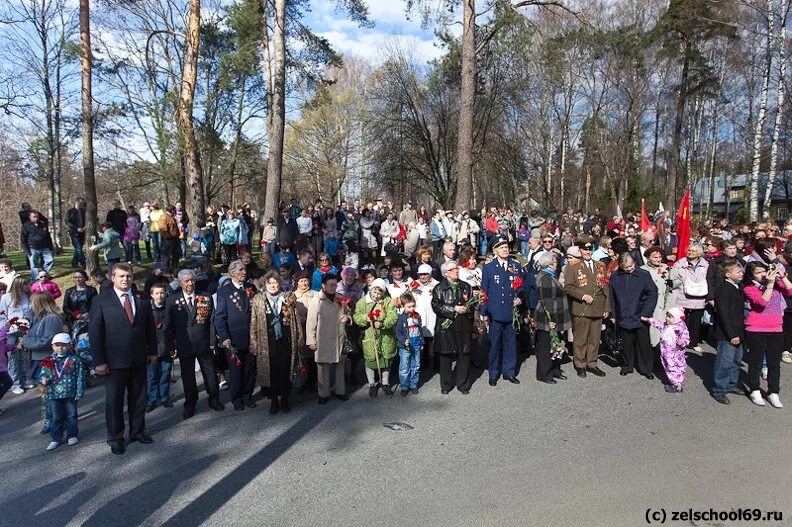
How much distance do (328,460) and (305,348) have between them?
1980 millimetres

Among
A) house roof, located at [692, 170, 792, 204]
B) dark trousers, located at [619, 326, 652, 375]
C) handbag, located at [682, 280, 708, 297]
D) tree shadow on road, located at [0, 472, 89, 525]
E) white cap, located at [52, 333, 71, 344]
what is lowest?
tree shadow on road, located at [0, 472, 89, 525]

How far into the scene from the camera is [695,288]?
7773mm

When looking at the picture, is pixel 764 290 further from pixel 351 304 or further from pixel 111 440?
pixel 111 440

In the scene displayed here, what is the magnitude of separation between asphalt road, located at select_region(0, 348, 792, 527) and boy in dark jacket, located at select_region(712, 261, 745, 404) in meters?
0.27

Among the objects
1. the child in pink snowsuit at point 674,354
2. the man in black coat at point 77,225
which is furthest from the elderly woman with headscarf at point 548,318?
the man in black coat at point 77,225

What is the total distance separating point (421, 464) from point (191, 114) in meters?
11.8

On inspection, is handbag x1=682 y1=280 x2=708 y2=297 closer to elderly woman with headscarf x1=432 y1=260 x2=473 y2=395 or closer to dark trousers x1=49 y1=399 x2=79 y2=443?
elderly woman with headscarf x1=432 y1=260 x2=473 y2=395

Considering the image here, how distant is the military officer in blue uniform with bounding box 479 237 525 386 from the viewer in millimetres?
6852

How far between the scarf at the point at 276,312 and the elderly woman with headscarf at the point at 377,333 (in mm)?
999

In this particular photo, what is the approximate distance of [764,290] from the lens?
19.5 feet

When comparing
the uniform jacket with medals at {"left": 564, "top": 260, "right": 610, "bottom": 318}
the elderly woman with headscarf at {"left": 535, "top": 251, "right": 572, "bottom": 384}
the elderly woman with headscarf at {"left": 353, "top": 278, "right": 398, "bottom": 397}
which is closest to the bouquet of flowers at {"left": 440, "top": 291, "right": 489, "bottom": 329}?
the elderly woman with headscarf at {"left": 353, "top": 278, "right": 398, "bottom": 397}

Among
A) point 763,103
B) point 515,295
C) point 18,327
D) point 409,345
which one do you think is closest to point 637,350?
point 515,295

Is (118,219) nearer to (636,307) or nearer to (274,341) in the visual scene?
(274,341)

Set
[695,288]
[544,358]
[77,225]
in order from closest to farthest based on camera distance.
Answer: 1. [544,358]
2. [695,288]
3. [77,225]
